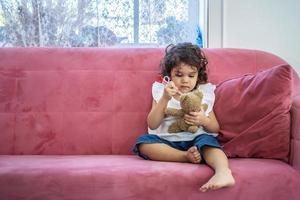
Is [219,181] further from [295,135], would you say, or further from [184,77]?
[184,77]

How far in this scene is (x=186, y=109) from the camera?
1280 mm

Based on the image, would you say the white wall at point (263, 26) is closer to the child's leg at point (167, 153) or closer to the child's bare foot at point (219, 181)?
the child's leg at point (167, 153)

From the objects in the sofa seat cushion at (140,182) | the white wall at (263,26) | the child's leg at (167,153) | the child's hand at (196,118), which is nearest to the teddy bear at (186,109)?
the child's hand at (196,118)

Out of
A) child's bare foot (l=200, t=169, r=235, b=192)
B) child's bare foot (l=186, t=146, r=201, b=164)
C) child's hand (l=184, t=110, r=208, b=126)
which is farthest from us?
child's hand (l=184, t=110, r=208, b=126)

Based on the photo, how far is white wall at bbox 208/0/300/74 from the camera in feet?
6.24

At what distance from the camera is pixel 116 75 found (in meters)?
1.57

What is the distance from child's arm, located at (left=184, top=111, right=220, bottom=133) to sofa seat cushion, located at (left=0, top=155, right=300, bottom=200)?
0.72 ft

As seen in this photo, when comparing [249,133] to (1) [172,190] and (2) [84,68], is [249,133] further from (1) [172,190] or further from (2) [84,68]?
(2) [84,68]

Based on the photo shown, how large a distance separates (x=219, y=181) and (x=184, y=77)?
505mm

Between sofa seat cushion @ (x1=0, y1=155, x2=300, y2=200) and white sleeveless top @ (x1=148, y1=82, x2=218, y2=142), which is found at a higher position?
white sleeveless top @ (x1=148, y1=82, x2=218, y2=142)

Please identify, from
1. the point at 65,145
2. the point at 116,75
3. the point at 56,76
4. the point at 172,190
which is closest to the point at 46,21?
the point at 56,76

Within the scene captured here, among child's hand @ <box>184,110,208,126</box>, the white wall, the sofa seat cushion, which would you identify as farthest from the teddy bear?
the white wall

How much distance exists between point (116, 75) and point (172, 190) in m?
0.68

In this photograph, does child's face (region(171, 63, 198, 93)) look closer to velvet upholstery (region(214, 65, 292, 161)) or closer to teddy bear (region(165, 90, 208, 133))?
teddy bear (region(165, 90, 208, 133))
